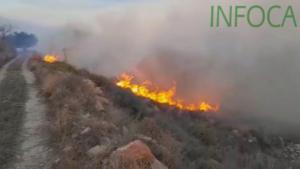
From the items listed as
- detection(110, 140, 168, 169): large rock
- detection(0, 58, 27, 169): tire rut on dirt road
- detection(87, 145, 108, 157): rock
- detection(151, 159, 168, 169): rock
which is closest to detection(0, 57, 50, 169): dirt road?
detection(0, 58, 27, 169): tire rut on dirt road

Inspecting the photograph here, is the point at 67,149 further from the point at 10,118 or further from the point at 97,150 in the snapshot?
the point at 10,118

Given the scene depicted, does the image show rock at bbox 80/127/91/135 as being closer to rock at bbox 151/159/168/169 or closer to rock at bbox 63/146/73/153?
rock at bbox 63/146/73/153

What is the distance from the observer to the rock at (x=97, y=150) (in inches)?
500

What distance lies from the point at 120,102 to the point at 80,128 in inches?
674

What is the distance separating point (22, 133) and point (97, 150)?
502 cm

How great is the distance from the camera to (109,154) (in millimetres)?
12375

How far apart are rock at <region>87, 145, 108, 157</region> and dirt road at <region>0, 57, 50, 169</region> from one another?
4.18 ft

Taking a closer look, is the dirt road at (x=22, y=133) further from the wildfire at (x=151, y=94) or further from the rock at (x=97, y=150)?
the wildfire at (x=151, y=94)

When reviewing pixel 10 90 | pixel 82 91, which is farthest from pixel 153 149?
pixel 10 90

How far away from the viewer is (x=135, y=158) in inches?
443

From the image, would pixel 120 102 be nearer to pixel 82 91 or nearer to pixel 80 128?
pixel 82 91

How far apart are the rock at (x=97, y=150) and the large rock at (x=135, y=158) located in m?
1.02

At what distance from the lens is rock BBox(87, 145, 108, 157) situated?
12.7 meters

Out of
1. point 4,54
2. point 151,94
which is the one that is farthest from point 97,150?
point 4,54
